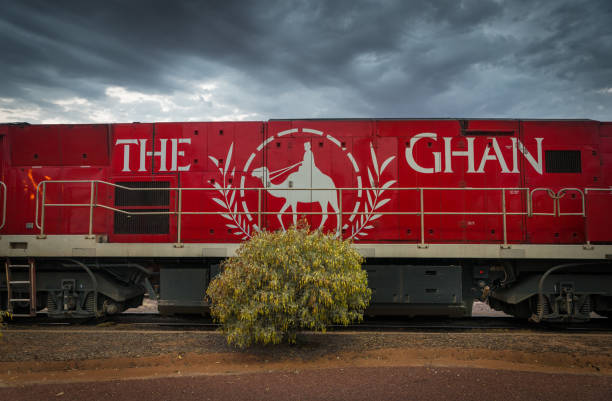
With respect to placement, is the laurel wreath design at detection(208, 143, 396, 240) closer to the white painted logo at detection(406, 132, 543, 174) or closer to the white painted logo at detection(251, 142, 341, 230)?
the white painted logo at detection(251, 142, 341, 230)

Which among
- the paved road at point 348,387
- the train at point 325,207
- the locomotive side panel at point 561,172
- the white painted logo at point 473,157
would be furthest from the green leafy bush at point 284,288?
the locomotive side panel at point 561,172

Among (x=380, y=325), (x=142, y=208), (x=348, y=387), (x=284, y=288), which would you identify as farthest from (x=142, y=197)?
(x=348, y=387)

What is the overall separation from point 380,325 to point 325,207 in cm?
235

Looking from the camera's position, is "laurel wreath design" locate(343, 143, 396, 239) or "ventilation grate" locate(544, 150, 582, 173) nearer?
"laurel wreath design" locate(343, 143, 396, 239)

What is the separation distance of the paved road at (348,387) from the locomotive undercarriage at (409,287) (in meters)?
2.18

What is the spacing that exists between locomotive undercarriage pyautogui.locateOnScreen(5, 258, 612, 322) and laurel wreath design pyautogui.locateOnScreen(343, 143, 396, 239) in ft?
1.98

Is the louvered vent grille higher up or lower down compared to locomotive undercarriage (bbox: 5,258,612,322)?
higher up

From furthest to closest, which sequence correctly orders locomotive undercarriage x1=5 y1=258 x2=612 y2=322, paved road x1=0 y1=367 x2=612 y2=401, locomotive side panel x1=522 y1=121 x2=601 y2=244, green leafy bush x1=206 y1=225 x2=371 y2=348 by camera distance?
locomotive side panel x1=522 y1=121 x2=601 y2=244
locomotive undercarriage x1=5 y1=258 x2=612 y2=322
green leafy bush x1=206 y1=225 x2=371 y2=348
paved road x1=0 y1=367 x2=612 y2=401

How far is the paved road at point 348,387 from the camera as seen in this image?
4.14 m

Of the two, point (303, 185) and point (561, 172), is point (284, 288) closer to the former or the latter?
point (303, 185)

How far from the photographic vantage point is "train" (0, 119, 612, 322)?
6.96m

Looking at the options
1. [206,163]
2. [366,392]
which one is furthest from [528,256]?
[206,163]

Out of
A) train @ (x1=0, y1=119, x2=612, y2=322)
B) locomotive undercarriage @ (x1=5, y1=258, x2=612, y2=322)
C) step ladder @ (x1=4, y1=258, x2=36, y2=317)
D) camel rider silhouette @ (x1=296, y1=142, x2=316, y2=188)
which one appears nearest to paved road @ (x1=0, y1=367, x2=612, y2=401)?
locomotive undercarriage @ (x1=5, y1=258, x2=612, y2=322)

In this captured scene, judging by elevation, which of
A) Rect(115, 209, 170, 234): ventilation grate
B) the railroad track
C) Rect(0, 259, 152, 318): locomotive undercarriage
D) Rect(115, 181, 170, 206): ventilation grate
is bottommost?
the railroad track
